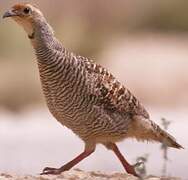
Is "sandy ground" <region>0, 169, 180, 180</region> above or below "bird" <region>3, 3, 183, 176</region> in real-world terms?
below

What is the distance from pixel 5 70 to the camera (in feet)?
99.5

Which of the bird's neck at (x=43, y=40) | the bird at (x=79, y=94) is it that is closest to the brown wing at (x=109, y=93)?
the bird at (x=79, y=94)

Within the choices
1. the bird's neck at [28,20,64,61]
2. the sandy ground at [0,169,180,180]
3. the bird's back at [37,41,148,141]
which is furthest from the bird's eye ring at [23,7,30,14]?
the sandy ground at [0,169,180,180]

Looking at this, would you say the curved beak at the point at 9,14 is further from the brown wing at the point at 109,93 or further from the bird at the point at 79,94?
the brown wing at the point at 109,93

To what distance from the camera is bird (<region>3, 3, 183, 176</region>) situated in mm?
13250

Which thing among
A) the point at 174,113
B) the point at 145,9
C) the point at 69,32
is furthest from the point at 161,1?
the point at 174,113

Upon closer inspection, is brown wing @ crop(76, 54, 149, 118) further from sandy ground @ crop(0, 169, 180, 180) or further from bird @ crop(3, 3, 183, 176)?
sandy ground @ crop(0, 169, 180, 180)

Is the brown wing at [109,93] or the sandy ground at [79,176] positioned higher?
the brown wing at [109,93]

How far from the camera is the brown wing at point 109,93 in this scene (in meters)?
13.6

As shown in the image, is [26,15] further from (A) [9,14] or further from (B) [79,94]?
(B) [79,94]

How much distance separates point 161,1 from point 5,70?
11493 millimetres

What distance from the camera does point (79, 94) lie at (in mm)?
13281

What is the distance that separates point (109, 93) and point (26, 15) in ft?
4.37

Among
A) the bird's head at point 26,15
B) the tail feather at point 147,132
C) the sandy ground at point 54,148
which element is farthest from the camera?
the sandy ground at point 54,148
